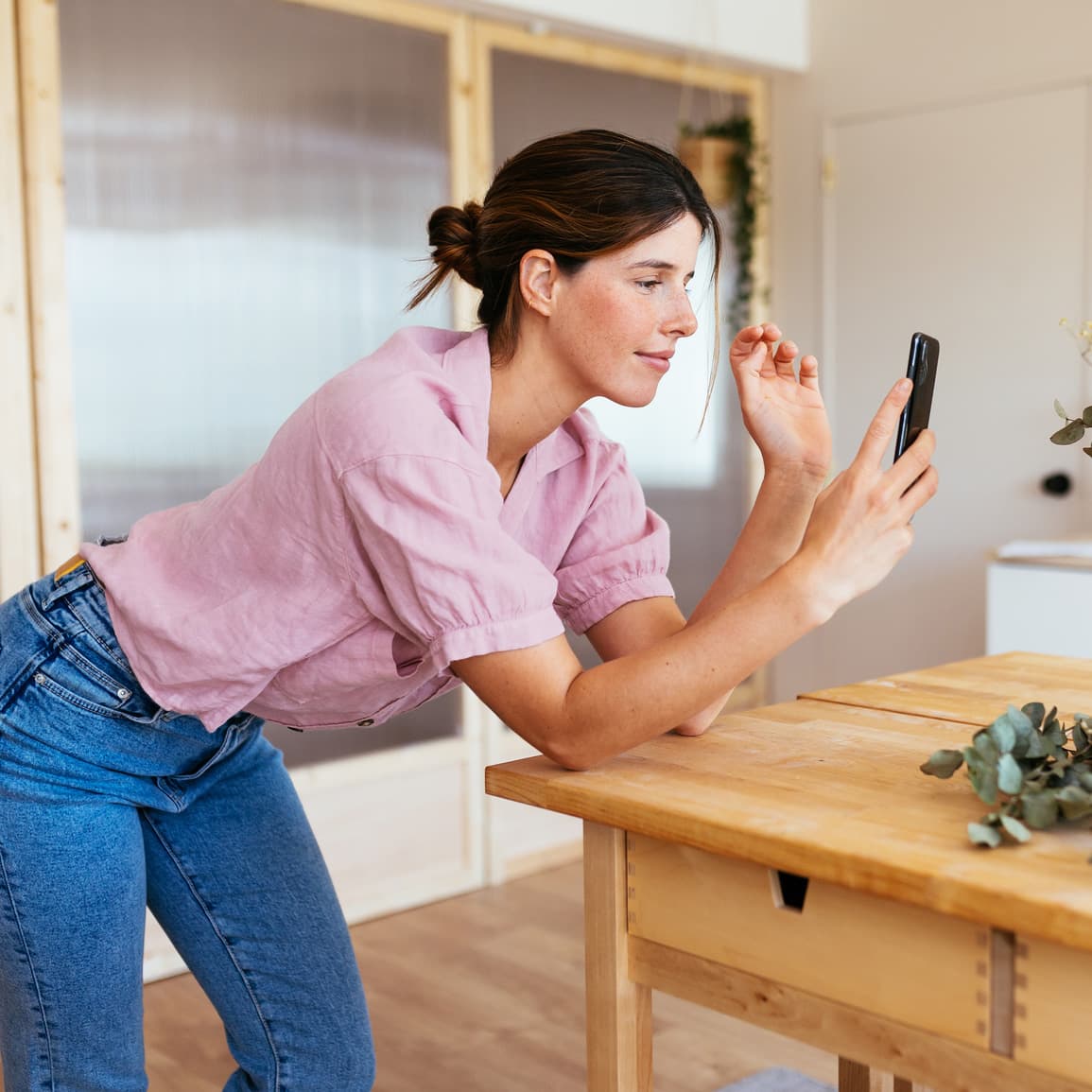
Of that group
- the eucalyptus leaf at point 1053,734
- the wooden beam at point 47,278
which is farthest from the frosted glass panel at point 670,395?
the eucalyptus leaf at point 1053,734

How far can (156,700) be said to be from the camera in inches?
57.4

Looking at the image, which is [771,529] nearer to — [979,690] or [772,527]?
[772,527]

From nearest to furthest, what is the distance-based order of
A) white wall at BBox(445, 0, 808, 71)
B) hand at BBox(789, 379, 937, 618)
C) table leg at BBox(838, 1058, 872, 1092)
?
1. hand at BBox(789, 379, 937, 618)
2. table leg at BBox(838, 1058, 872, 1092)
3. white wall at BBox(445, 0, 808, 71)

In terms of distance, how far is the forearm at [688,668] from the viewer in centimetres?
125

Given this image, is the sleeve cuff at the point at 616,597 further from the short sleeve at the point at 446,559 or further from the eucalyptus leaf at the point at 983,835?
the eucalyptus leaf at the point at 983,835

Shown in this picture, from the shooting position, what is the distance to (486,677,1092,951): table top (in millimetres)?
1000

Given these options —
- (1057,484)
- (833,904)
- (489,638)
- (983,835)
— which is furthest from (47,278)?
(1057,484)

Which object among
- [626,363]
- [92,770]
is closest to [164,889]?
[92,770]

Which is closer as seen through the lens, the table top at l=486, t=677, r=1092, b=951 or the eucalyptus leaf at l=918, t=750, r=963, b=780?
the table top at l=486, t=677, r=1092, b=951

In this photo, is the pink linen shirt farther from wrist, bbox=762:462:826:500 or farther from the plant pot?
the plant pot

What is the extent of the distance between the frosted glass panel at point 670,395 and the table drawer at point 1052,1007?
2.93 m

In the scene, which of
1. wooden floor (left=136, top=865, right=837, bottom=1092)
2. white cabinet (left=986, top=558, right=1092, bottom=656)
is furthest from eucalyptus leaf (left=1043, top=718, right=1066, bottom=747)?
white cabinet (left=986, top=558, right=1092, bottom=656)

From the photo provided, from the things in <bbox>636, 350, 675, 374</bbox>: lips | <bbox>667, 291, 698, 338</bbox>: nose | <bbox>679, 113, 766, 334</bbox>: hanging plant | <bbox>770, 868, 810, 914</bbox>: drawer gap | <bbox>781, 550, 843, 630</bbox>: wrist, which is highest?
<bbox>679, 113, 766, 334</bbox>: hanging plant

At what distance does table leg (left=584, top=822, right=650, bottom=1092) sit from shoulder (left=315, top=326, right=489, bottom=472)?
0.40 meters
